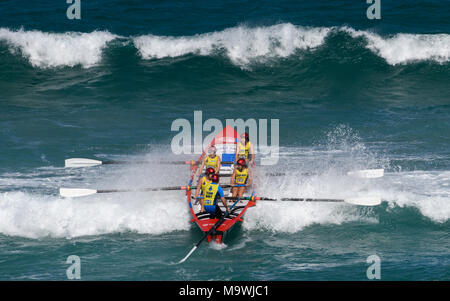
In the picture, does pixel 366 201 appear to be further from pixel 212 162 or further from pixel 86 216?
pixel 86 216

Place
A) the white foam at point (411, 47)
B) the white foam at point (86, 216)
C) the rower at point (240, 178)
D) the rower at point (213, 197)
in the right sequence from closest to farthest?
the rower at point (213, 197)
the white foam at point (86, 216)
the rower at point (240, 178)
the white foam at point (411, 47)

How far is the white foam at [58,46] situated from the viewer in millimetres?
26641

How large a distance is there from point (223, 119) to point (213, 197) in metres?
8.62

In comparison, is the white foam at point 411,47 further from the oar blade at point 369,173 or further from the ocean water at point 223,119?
the oar blade at point 369,173

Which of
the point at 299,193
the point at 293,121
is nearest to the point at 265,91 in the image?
the point at 293,121

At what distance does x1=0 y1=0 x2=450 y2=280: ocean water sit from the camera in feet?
44.0

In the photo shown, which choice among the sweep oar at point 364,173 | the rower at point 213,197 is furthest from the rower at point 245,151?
the rower at point 213,197

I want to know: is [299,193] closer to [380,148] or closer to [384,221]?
[384,221]

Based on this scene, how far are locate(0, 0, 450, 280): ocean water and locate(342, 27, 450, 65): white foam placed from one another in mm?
56

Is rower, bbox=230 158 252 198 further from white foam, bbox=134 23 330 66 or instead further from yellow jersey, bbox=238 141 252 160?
white foam, bbox=134 23 330 66

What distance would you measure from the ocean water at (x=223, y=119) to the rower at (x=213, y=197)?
694 mm

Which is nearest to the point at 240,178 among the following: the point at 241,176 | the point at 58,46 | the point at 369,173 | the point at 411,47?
the point at 241,176

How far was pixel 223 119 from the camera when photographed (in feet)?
72.4

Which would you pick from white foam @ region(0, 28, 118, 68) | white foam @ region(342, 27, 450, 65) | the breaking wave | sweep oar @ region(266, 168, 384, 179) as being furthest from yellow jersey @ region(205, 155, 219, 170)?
white foam @ region(342, 27, 450, 65)
